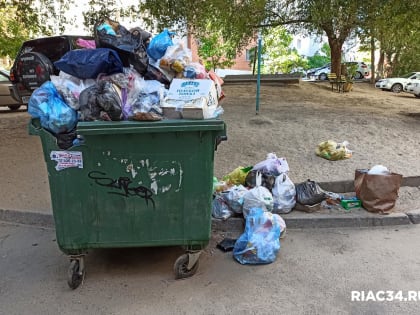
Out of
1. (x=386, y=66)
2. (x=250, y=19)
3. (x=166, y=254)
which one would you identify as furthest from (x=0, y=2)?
(x=386, y=66)

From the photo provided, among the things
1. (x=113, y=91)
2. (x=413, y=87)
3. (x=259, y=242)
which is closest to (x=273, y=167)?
(x=259, y=242)

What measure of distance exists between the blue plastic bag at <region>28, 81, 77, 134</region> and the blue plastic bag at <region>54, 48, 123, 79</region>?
0.73ft

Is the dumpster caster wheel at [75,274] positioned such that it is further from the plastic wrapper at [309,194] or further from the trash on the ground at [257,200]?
the plastic wrapper at [309,194]

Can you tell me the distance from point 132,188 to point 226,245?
1148mm

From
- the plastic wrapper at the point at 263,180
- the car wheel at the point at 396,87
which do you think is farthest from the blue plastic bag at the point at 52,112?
the car wheel at the point at 396,87

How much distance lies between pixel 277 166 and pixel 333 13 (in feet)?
15.3

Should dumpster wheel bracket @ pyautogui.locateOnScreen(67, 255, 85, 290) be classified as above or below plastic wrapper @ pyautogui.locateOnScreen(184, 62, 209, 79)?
below

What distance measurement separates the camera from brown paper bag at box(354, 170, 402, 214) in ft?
13.8

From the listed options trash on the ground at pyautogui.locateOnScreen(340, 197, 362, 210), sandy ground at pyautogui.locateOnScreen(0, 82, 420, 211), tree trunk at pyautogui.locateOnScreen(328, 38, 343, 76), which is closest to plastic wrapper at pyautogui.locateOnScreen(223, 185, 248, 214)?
sandy ground at pyautogui.locateOnScreen(0, 82, 420, 211)

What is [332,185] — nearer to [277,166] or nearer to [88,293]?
[277,166]

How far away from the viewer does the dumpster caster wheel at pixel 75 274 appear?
3.03m

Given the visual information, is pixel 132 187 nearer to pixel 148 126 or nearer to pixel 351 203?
pixel 148 126

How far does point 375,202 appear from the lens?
4246 millimetres

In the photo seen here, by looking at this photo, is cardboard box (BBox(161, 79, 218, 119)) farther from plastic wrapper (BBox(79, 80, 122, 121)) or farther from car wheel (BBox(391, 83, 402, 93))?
car wheel (BBox(391, 83, 402, 93))
